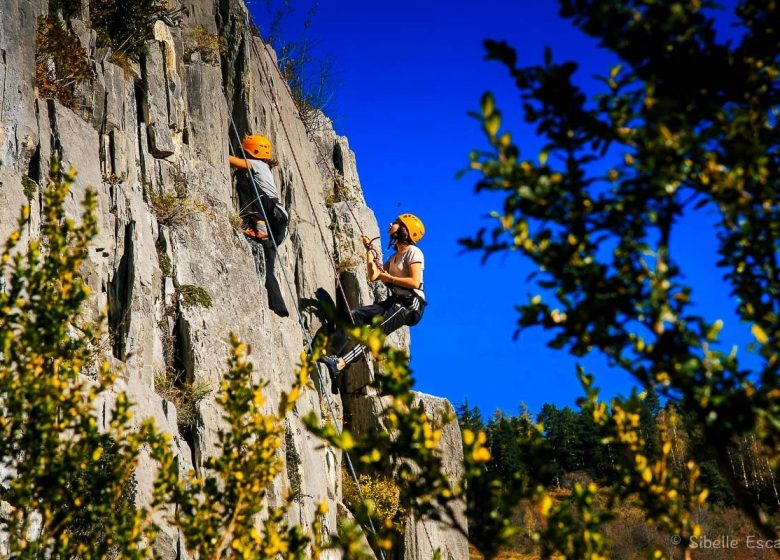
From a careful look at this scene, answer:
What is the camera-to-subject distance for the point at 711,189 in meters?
3.12

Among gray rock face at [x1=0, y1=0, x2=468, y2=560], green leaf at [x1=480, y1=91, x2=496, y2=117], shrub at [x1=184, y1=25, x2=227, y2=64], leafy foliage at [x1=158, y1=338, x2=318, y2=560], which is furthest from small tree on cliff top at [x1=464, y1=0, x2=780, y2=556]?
shrub at [x1=184, y1=25, x2=227, y2=64]

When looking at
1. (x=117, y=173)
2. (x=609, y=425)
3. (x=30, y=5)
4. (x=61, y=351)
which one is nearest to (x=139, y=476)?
(x=61, y=351)

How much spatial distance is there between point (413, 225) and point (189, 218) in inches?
168

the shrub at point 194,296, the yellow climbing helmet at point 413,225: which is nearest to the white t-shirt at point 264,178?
the yellow climbing helmet at point 413,225

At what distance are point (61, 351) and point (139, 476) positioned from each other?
13.8 feet

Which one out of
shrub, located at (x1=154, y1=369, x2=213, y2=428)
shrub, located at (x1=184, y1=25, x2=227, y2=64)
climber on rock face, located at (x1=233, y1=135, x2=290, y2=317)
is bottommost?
shrub, located at (x1=154, y1=369, x2=213, y2=428)

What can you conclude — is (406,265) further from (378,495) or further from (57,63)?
(57,63)

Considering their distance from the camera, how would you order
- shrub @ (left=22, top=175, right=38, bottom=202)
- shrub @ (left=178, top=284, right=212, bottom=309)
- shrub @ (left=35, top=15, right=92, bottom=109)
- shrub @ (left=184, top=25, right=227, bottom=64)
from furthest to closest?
1. shrub @ (left=184, top=25, right=227, bottom=64)
2. shrub @ (left=178, top=284, right=212, bottom=309)
3. shrub @ (left=35, top=15, right=92, bottom=109)
4. shrub @ (left=22, top=175, right=38, bottom=202)

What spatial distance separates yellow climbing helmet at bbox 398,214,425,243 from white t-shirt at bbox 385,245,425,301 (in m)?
0.28

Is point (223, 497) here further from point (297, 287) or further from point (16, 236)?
point (297, 287)

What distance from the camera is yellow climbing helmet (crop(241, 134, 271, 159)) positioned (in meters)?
14.7

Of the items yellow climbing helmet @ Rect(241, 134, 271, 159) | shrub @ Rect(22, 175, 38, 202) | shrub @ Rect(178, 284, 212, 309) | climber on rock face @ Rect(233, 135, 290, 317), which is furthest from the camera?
yellow climbing helmet @ Rect(241, 134, 271, 159)

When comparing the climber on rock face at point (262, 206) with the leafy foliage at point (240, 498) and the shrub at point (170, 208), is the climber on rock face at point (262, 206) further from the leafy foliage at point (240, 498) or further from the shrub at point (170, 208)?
the leafy foliage at point (240, 498)

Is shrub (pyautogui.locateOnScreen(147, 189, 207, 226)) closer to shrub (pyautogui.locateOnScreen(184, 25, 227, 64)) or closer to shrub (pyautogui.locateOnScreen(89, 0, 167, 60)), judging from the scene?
shrub (pyautogui.locateOnScreen(89, 0, 167, 60))
